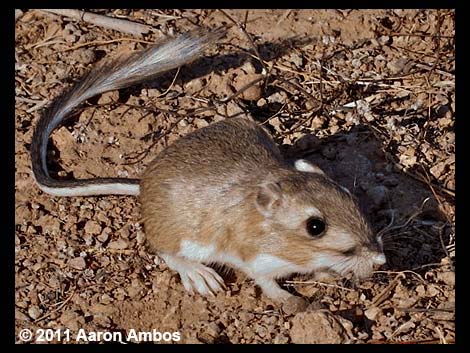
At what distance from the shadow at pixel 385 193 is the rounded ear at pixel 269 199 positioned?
600mm

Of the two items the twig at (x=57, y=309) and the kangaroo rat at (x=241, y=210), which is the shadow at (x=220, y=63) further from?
the twig at (x=57, y=309)

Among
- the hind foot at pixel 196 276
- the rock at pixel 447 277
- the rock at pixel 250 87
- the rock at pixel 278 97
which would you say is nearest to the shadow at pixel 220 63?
the rock at pixel 250 87

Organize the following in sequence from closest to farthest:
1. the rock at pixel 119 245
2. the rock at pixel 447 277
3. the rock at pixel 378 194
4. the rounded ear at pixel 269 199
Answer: the rounded ear at pixel 269 199, the rock at pixel 447 277, the rock at pixel 119 245, the rock at pixel 378 194

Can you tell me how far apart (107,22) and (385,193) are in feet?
9.16

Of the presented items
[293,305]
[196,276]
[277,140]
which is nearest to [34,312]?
[196,276]

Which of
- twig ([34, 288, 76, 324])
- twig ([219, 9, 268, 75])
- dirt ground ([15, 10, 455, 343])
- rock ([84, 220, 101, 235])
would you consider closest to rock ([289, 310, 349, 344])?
dirt ground ([15, 10, 455, 343])

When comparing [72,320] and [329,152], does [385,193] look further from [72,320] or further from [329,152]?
[72,320]

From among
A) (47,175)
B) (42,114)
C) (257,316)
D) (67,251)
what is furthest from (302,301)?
(42,114)

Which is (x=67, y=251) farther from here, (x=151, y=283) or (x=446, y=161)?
(x=446, y=161)

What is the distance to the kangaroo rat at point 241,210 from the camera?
513 cm

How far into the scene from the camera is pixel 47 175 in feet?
20.0

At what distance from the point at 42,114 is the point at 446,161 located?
281 cm

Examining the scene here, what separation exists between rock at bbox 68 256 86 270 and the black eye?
1491 millimetres

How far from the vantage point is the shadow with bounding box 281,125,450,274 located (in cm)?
568
